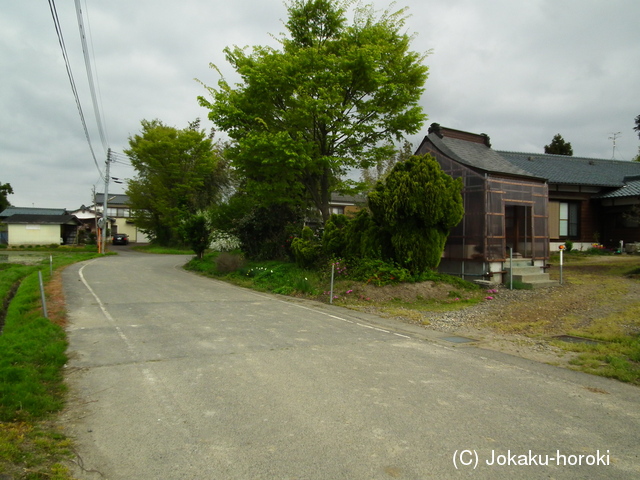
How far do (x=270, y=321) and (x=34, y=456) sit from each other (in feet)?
20.2

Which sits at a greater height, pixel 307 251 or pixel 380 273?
pixel 307 251

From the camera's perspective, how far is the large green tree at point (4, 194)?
232 ft

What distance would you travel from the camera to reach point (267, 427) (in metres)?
4.29

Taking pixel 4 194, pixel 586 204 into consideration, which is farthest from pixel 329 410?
pixel 4 194

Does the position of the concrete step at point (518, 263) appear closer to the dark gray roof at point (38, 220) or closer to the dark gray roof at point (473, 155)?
the dark gray roof at point (473, 155)

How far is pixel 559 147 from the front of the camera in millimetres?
41812

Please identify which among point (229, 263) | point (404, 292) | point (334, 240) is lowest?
point (404, 292)

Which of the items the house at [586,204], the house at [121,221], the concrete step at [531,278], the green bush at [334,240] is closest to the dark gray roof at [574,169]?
the house at [586,204]

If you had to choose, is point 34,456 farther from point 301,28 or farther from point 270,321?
point 301,28

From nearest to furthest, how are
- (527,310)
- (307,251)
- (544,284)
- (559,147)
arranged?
1. (527,310)
2. (544,284)
3. (307,251)
4. (559,147)

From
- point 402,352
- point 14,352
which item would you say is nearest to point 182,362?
point 14,352

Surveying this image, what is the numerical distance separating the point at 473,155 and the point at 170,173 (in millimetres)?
33435

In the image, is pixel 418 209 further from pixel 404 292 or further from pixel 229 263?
pixel 229 263

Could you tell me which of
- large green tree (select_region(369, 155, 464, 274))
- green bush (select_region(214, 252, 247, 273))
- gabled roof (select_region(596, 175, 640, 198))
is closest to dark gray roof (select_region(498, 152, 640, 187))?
gabled roof (select_region(596, 175, 640, 198))
